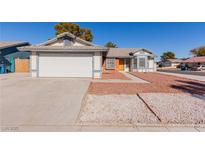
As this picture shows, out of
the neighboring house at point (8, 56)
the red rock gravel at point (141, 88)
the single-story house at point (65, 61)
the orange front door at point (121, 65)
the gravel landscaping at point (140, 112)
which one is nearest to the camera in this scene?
the gravel landscaping at point (140, 112)

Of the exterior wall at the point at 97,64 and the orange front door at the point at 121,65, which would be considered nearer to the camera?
the exterior wall at the point at 97,64

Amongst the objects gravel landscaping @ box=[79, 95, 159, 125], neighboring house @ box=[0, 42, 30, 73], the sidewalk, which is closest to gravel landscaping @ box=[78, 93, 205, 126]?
gravel landscaping @ box=[79, 95, 159, 125]

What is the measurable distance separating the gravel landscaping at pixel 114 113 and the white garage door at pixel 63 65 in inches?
316

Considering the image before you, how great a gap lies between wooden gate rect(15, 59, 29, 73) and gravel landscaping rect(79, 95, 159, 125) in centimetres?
1919

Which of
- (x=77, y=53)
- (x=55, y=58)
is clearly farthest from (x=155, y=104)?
(x=55, y=58)

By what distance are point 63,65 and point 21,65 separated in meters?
11.4

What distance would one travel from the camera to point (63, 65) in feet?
46.4

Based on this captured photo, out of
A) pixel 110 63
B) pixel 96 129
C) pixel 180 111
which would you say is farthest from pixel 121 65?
pixel 96 129

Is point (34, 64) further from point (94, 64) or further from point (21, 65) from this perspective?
point (21, 65)

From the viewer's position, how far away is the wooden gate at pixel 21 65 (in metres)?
22.1

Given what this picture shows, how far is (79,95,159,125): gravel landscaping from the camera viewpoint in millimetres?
4266

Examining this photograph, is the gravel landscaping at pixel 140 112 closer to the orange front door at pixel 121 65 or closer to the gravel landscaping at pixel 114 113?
the gravel landscaping at pixel 114 113

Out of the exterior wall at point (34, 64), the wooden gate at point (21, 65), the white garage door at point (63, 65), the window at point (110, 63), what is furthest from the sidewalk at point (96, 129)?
the window at point (110, 63)
